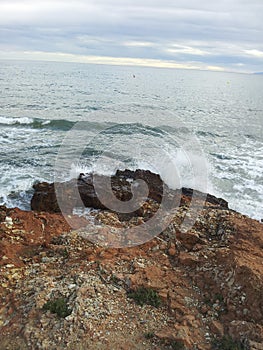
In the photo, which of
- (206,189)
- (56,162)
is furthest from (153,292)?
(56,162)

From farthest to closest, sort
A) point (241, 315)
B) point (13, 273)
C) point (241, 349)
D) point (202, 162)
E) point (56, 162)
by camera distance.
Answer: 1. point (202, 162)
2. point (56, 162)
3. point (13, 273)
4. point (241, 315)
5. point (241, 349)

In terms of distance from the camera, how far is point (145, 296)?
6.66m

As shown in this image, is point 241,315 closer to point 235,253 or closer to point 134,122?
point 235,253

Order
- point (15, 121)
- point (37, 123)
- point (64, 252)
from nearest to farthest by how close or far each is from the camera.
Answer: point (64, 252), point (15, 121), point (37, 123)

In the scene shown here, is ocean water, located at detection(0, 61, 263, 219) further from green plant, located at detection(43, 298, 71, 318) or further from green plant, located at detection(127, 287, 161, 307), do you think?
green plant, located at detection(127, 287, 161, 307)

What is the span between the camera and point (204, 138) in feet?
95.3

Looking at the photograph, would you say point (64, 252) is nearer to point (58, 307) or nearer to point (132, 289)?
point (58, 307)

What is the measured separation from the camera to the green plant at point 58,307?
612cm

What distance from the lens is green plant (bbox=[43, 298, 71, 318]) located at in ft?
20.1

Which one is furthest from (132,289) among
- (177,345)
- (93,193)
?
(93,193)

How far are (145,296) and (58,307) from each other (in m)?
1.67

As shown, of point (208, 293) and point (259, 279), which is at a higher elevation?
point (259, 279)

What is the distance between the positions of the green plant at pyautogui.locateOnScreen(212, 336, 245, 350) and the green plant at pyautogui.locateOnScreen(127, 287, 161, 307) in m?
1.25

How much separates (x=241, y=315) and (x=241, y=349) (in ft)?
2.24
